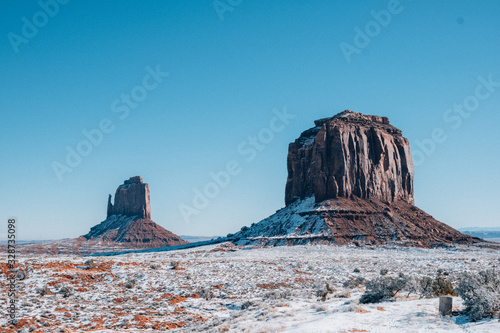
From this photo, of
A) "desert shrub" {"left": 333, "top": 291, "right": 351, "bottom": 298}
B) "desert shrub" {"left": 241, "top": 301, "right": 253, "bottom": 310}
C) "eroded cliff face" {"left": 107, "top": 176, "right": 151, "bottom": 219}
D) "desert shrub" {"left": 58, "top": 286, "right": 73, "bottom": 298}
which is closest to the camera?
"desert shrub" {"left": 333, "top": 291, "right": 351, "bottom": 298}

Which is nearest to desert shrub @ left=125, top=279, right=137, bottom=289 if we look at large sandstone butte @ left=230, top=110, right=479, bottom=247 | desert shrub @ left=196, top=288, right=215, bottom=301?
desert shrub @ left=196, top=288, right=215, bottom=301

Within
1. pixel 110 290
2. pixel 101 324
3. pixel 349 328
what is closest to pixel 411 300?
pixel 349 328

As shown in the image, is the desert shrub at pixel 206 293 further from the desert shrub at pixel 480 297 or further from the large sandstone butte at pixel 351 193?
the large sandstone butte at pixel 351 193

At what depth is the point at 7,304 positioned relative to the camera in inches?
740

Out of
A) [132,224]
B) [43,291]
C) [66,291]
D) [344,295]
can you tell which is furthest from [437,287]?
[132,224]

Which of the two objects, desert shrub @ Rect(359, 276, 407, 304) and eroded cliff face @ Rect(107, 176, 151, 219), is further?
eroded cliff face @ Rect(107, 176, 151, 219)

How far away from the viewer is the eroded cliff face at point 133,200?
184000 mm

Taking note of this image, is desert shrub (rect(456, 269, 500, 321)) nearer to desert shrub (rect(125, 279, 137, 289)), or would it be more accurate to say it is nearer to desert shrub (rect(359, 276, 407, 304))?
desert shrub (rect(359, 276, 407, 304))

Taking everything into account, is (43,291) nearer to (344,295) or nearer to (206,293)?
(206,293)

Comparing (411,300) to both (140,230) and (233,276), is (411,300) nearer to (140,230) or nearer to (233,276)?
(233,276)

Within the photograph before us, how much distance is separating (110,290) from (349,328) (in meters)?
16.0

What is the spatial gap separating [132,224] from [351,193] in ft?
380

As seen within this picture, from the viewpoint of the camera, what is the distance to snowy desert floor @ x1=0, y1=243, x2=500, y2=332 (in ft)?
44.3

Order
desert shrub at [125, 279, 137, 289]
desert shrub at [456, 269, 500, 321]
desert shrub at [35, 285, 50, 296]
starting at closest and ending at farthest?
desert shrub at [456, 269, 500, 321] → desert shrub at [35, 285, 50, 296] → desert shrub at [125, 279, 137, 289]
